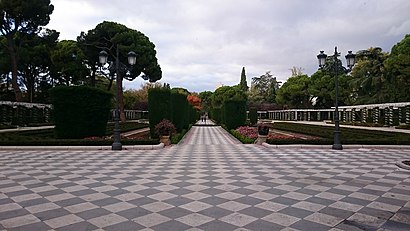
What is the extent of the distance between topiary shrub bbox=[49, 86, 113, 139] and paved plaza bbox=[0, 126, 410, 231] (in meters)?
6.16

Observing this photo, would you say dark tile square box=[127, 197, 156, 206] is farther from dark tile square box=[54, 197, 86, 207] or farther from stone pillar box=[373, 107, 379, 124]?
stone pillar box=[373, 107, 379, 124]

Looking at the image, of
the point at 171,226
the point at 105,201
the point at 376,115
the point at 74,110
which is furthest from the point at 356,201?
the point at 376,115

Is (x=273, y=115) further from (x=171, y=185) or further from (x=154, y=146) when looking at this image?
(x=171, y=185)

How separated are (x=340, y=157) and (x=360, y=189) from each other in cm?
502

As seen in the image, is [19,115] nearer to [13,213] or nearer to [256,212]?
[13,213]

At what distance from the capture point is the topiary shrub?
14.8 m

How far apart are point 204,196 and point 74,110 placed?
11.6m

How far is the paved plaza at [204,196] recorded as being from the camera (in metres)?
3.89

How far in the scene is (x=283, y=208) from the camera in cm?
450

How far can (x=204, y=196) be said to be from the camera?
518cm

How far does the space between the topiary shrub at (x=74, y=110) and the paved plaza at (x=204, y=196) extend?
6161 mm

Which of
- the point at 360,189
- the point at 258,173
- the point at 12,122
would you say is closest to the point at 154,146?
the point at 258,173

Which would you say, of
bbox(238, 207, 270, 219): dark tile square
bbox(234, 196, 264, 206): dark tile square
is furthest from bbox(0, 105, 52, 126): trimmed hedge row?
bbox(238, 207, 270, 219): dark tile square

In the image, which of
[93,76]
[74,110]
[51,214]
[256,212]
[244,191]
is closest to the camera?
[51,214]
